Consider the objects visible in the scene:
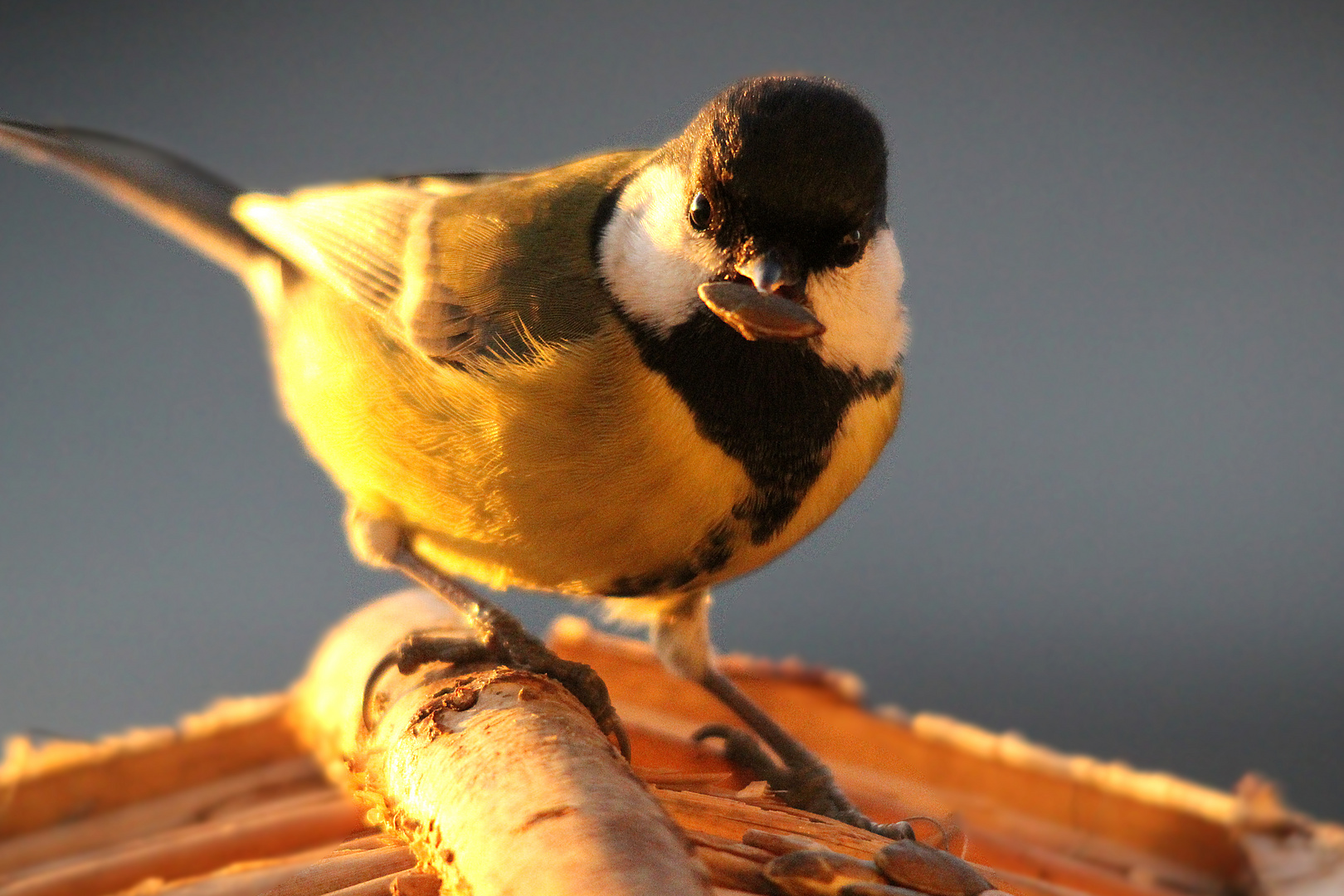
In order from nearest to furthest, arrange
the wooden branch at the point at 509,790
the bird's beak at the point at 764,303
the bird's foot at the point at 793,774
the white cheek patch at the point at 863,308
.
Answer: the wooden branch at the point at 509,790 → the bird's beak at the point at 764,303 → the white cheek patch at the point at 863,308 → the bird's foot at the point at 793,774

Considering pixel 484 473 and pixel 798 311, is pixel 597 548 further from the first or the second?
pixel 798 311

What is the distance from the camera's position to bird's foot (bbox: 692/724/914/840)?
4.32 ft

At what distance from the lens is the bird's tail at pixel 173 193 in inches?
66.7

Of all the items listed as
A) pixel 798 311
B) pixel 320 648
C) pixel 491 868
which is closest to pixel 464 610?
pixel 320 648

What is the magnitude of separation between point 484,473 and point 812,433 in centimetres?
27

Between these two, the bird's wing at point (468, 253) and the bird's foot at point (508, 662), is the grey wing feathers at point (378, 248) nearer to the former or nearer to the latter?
the bird's wing at point (468, 253)

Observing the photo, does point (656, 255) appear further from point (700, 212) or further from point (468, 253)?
point (468, 253)

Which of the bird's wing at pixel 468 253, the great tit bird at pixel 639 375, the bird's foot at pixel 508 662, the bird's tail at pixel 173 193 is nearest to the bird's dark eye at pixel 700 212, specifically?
the great tit bird at pixel 639 375

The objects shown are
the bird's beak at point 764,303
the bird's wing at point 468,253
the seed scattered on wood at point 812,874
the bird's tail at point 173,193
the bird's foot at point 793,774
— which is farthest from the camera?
the bird's tail at point 173,193

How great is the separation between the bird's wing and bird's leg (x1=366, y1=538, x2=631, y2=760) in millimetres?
237

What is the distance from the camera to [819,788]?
52.6 inches

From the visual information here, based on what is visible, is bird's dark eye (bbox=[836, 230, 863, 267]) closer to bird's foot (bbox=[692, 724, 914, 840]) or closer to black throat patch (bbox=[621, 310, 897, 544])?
black throat patch (bbox=[621, 310, 897, 544])

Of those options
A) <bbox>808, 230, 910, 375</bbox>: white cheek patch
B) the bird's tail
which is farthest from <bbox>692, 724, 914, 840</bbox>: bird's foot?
the bird's tail

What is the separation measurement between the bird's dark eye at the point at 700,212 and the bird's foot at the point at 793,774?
0.51 m
